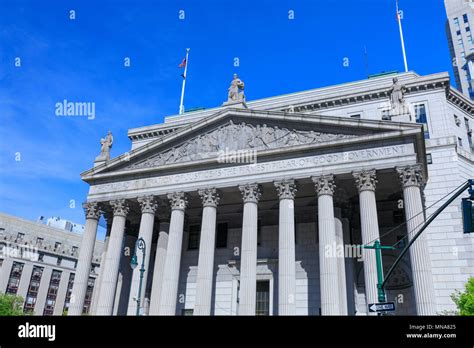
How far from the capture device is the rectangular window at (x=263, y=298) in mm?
34000

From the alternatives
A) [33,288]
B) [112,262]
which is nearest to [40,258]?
[33,288]

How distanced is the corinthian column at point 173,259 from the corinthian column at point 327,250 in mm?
10966

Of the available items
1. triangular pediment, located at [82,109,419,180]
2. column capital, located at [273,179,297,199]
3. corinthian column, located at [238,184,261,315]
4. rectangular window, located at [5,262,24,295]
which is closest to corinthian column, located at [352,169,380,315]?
triangular pediment, located at [82,109,419,180]

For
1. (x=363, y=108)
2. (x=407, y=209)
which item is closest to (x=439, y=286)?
(x=407, y=209)

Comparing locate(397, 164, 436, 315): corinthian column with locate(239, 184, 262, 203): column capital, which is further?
locate(239, 184, 262, 203): column capital

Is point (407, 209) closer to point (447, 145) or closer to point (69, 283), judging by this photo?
point (447, 145)

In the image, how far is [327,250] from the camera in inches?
1069

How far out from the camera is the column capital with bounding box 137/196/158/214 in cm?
3414

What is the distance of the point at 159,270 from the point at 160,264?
512mm

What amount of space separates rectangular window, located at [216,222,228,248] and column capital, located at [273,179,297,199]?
34.1 ft

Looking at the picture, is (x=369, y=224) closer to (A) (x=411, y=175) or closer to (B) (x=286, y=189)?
(A) (x=411, y=175)

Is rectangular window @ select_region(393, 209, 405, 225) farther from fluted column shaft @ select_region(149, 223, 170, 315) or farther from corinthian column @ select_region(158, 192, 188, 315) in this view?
fluted column shaft @ select_region(149, 223, 170, 315)

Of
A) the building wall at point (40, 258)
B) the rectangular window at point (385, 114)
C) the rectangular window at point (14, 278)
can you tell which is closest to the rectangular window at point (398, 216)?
the rectangular window at point (385, 114)
